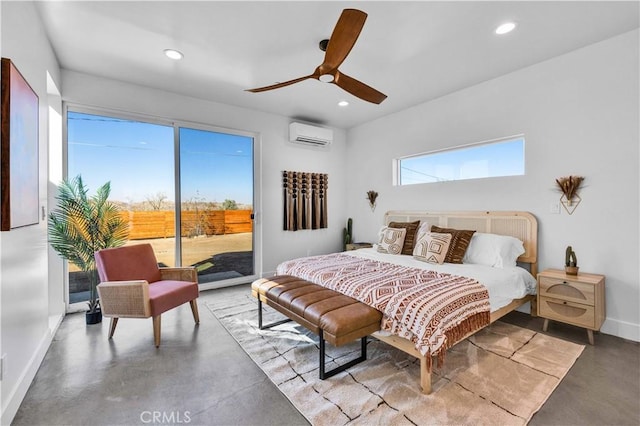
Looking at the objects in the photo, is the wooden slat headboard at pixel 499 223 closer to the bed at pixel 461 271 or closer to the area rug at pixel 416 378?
the bed at pixel 461 271

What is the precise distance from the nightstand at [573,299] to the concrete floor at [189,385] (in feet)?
0.67

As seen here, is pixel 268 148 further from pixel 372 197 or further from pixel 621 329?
pixel 621 329

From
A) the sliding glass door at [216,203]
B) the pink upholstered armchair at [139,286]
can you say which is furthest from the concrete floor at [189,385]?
the sliding glass door at [216,203]

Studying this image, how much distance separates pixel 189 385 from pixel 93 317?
1762 mm

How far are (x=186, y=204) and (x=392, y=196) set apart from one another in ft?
10.4

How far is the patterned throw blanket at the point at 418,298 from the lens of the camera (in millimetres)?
1892

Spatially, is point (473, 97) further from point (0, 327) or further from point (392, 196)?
point (0, 327)

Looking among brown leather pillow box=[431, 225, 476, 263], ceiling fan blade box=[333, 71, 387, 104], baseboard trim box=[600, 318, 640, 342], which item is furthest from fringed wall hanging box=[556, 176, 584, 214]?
ceiling fan blade box=[333, 71, 387, 104]

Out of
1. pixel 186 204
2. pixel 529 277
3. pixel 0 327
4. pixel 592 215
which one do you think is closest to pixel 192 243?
pixel 186 204

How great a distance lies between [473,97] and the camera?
3645 millimetres

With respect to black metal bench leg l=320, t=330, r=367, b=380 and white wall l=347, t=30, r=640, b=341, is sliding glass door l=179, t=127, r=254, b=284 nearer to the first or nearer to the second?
black metal bench leg l=320, t=330, r=367, b=380

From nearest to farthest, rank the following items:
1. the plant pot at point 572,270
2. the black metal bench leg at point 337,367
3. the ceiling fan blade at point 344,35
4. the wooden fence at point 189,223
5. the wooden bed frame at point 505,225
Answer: the ceiling fan blade at point 344,35, the black metal bench leg at point 337,367, the plant pot at point 572,270, the wooden bed frame at point 505,225, the wooden fence at point 189,223

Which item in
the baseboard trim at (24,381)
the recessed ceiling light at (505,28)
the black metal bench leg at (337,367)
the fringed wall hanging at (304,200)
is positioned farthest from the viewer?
the fringed wall hanging at (304,200)

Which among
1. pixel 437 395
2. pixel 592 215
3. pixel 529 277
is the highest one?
pixel 592 215
